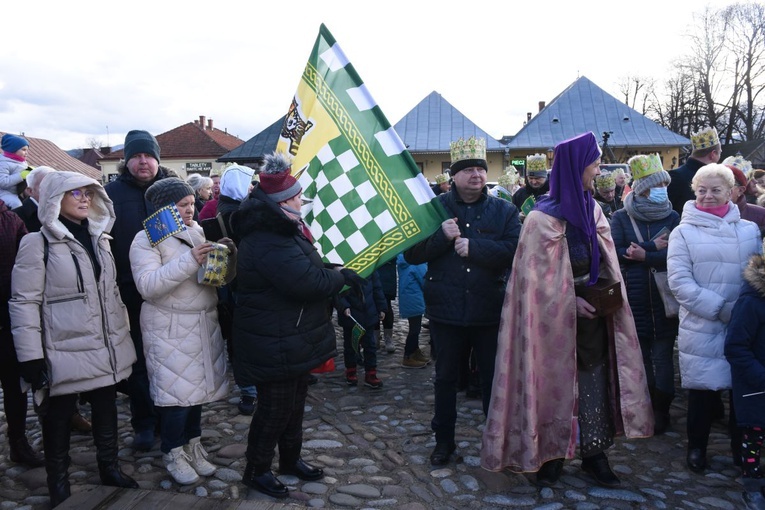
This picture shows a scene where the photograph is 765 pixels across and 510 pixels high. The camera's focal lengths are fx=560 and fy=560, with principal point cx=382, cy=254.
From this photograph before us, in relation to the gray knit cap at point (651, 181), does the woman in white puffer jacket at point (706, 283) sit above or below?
below

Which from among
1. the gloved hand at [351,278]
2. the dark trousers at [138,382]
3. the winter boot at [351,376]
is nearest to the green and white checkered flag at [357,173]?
the gloved hand at [351,278]

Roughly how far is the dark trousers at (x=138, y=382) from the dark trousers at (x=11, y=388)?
28.2 inches

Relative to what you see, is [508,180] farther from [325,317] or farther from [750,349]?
[325,317]

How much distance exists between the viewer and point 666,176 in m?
4.58

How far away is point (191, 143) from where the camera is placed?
53.9 metres

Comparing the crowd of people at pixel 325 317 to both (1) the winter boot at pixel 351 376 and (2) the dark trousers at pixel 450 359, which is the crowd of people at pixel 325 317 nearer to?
(2) the dark trousers at pixel 450 359

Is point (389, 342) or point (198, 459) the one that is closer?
point (198, 459)

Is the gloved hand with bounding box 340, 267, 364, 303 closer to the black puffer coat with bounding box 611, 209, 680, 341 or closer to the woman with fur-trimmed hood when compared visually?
the woman with fur-trimmed hood

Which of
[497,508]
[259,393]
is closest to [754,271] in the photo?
[497,508]

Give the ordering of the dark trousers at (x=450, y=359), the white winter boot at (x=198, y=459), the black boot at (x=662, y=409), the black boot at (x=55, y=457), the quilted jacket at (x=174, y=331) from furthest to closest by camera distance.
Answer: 1. the black boot at (x=662, y=409)
2. the dark trousers at (x=450, y=359)
3. the white winter boot at (x=198, y=459)
4. the quilted jacket at (x=174, y=331)
5. the black boot at (x=55, y=457)

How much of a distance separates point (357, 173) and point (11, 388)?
287 cm

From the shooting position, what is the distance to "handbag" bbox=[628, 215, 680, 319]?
432 centimetres

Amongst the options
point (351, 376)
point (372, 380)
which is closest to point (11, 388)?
point (351, 376)

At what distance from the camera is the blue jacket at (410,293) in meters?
6.48
